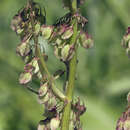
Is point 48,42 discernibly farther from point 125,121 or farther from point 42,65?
point 125,121

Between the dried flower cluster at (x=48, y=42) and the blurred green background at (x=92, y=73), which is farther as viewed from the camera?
the blurred green background at (x=92, y=73)

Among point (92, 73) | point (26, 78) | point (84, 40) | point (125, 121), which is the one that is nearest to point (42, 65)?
point (26, 78)

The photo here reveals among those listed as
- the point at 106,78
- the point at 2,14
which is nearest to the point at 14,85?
the point at 106,78

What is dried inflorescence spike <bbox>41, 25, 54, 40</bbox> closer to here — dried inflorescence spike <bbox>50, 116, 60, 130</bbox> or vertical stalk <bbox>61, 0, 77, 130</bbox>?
vertical stalk <bbox>61, 0, 77, 130</bbox>

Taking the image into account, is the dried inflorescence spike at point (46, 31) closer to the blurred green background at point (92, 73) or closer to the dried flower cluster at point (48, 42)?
the dried flower cluster at point (48, 42)

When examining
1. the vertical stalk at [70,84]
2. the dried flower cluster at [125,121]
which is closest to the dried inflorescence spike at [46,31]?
the vertical stalk at [70,84]

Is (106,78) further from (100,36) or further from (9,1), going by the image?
(9,1)
